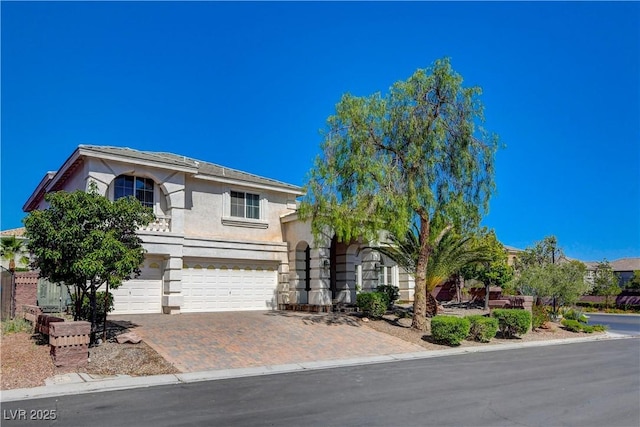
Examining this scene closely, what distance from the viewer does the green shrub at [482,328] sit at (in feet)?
65.1

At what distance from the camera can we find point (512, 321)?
21375mm

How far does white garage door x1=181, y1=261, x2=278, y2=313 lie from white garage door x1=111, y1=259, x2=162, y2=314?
118 cm

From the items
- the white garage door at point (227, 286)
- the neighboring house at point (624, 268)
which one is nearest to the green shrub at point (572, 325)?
the white garage door at point (227, 286)

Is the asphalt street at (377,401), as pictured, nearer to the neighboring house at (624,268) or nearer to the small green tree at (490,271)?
the small green tree at (490,271)

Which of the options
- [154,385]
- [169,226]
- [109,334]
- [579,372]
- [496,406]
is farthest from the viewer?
[169,226]

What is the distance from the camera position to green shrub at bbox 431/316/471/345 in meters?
18.8

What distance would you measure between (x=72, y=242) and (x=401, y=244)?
14.0 meters

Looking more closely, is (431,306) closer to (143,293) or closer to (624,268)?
(143,293)

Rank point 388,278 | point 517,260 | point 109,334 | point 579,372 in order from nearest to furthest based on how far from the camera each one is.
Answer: point 579,372 → point 109,334 → point 388,278 → point 517,260

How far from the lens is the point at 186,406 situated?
9.46m

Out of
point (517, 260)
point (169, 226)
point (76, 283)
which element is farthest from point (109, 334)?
point (517, 260)

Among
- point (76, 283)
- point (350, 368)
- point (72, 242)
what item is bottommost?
point (350, 368)

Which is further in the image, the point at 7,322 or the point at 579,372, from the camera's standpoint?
the point at 7,322

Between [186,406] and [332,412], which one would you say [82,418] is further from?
[332,412]
